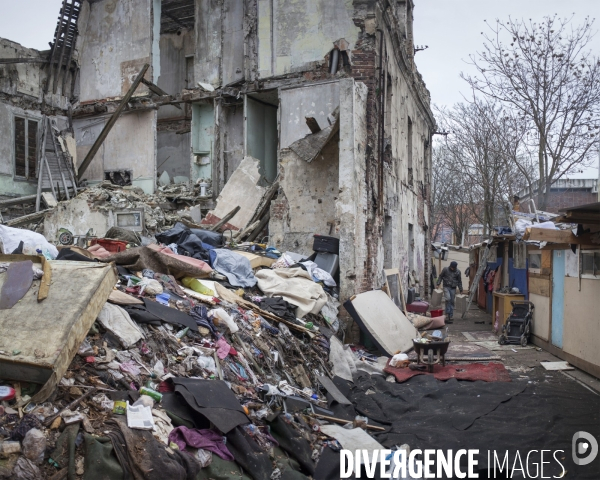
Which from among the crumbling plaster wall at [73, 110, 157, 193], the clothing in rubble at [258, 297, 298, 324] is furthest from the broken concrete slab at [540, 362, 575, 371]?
the crumbling plaster wall at [73, 110, 157, 193]

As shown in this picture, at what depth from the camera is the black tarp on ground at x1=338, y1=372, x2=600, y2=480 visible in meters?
5.14

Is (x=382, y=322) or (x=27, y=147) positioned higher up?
(x=27, y=147)

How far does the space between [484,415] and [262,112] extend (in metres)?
10.7

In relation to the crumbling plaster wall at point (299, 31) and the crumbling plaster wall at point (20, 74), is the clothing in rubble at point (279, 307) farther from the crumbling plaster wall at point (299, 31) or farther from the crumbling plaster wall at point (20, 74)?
the crumbling plaster wall at point (20, 74)

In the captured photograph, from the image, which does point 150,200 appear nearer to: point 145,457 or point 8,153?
point 8,153

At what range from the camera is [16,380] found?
371 centimetres

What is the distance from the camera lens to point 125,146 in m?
15.4

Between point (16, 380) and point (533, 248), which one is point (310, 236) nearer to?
point (533, 248)

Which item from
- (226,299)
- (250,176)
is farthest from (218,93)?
(226,299)

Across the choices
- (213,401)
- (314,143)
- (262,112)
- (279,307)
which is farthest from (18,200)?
(213,401)

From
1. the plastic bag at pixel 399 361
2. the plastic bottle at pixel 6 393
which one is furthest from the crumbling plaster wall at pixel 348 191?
the plastic bottle at pixel 6 393

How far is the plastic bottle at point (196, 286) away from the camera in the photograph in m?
7.08

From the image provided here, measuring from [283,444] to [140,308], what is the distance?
79.8 inches

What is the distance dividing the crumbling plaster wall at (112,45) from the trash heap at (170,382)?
9.30 metres
